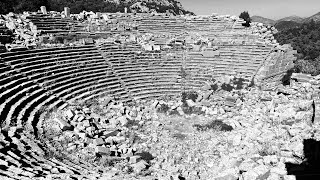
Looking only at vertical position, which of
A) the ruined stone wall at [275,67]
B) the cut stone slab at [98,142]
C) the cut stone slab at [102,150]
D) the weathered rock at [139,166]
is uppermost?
the ruined stone wall at [275,67]

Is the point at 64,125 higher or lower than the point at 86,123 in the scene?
higher

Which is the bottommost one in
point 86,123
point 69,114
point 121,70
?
point 86,123

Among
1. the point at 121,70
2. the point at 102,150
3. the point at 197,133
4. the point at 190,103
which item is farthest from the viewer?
the point at 121,70

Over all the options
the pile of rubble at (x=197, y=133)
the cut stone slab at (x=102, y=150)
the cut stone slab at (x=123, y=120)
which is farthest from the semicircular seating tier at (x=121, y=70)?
the cut stone slab at (x=123, y=120)

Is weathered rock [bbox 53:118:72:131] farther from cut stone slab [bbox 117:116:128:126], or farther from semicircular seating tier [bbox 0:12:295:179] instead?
cut stone slab [bbox 117:116:128:126]

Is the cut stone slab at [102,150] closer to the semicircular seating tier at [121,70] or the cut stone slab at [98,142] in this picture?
Answer: the cut stone slab at [98,142]

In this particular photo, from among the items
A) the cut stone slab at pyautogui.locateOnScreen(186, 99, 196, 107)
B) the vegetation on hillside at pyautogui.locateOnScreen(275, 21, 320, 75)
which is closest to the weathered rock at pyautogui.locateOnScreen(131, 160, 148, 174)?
the cut stone slab at pyautogui.locateOnScreen(186, 99, 196, 107)

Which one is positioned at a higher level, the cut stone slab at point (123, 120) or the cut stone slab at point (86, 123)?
the cut stone slab at point (86, 123)

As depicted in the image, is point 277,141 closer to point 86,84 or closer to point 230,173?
point 230,173

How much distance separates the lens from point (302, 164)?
9.88m

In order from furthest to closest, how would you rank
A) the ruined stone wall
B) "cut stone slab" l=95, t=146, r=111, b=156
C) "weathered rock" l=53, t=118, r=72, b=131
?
the ruined stone wall → "weathered rock" l=53, t=118, r=72, b=131 → "cut stone slab" l=95, t=146, r=111, b=156

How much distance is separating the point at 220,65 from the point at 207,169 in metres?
13.7

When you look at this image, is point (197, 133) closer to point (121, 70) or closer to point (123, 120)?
point (123, 120)

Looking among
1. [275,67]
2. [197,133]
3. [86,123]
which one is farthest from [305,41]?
[86,123]
